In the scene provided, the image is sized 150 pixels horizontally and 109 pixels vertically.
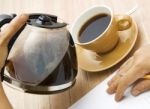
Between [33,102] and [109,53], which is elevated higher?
[109,53]

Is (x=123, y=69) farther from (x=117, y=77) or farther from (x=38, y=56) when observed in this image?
(x=38, y=56)

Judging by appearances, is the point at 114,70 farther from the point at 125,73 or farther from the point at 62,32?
the point at 62,32

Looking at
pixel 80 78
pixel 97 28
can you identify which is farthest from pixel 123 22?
pixel 80 78

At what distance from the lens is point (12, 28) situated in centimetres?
62

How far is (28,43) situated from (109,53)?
8.0 inches

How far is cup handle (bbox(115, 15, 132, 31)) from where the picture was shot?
71 centimetres

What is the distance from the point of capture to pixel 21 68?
0.65m

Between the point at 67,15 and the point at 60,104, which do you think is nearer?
the point at 60,104

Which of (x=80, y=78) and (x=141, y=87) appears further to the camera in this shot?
(x=80, y=78)

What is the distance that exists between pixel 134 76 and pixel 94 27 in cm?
17

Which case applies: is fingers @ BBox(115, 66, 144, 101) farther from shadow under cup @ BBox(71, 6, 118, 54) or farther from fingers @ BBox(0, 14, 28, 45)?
fingers @ BBox(0, 14, 28, 45)

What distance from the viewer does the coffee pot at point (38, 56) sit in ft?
2.12

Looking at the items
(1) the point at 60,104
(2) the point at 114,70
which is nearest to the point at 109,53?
(2) the point at 114,70

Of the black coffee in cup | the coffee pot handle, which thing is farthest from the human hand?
the coffee pot handle
